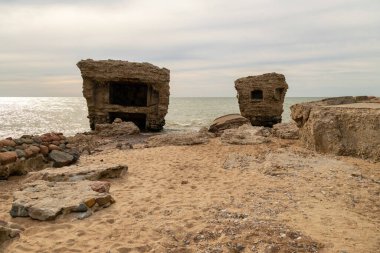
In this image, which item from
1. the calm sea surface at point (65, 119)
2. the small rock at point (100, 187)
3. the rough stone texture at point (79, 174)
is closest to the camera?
the small rock at point (100, 187)

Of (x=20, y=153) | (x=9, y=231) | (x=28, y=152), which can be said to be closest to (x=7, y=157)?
(x=20, y=153)

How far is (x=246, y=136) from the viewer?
12031mm

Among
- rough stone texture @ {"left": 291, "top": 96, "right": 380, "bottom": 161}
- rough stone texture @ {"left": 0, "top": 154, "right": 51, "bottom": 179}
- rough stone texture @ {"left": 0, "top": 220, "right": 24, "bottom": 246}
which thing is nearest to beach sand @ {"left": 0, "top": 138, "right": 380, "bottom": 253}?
rough stone texture @ {"left": 0, "top": 220, "right": 24, "bottom": 246}

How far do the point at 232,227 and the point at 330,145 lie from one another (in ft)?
18.7

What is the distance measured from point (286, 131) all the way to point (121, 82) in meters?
9.61

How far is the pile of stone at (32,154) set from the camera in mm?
7277

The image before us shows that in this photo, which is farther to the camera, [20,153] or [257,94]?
[257,94]

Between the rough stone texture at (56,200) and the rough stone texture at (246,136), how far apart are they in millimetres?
6369

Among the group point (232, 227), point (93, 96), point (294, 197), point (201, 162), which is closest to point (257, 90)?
point (93, 96)

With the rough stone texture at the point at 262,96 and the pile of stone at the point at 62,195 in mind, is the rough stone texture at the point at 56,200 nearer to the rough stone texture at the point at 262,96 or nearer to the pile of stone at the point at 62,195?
the pile of stone at the point at 62,195

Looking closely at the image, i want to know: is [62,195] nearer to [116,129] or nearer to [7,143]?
[7,143]

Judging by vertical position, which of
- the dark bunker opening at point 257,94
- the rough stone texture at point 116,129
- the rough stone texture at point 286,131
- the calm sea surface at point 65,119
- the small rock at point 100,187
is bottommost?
the calm sea surface at point 65,119

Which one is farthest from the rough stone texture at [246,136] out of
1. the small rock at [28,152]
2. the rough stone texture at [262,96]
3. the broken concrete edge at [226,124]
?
the rough stone texture at [262,96]

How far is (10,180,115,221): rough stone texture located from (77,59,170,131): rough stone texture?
463 inches
